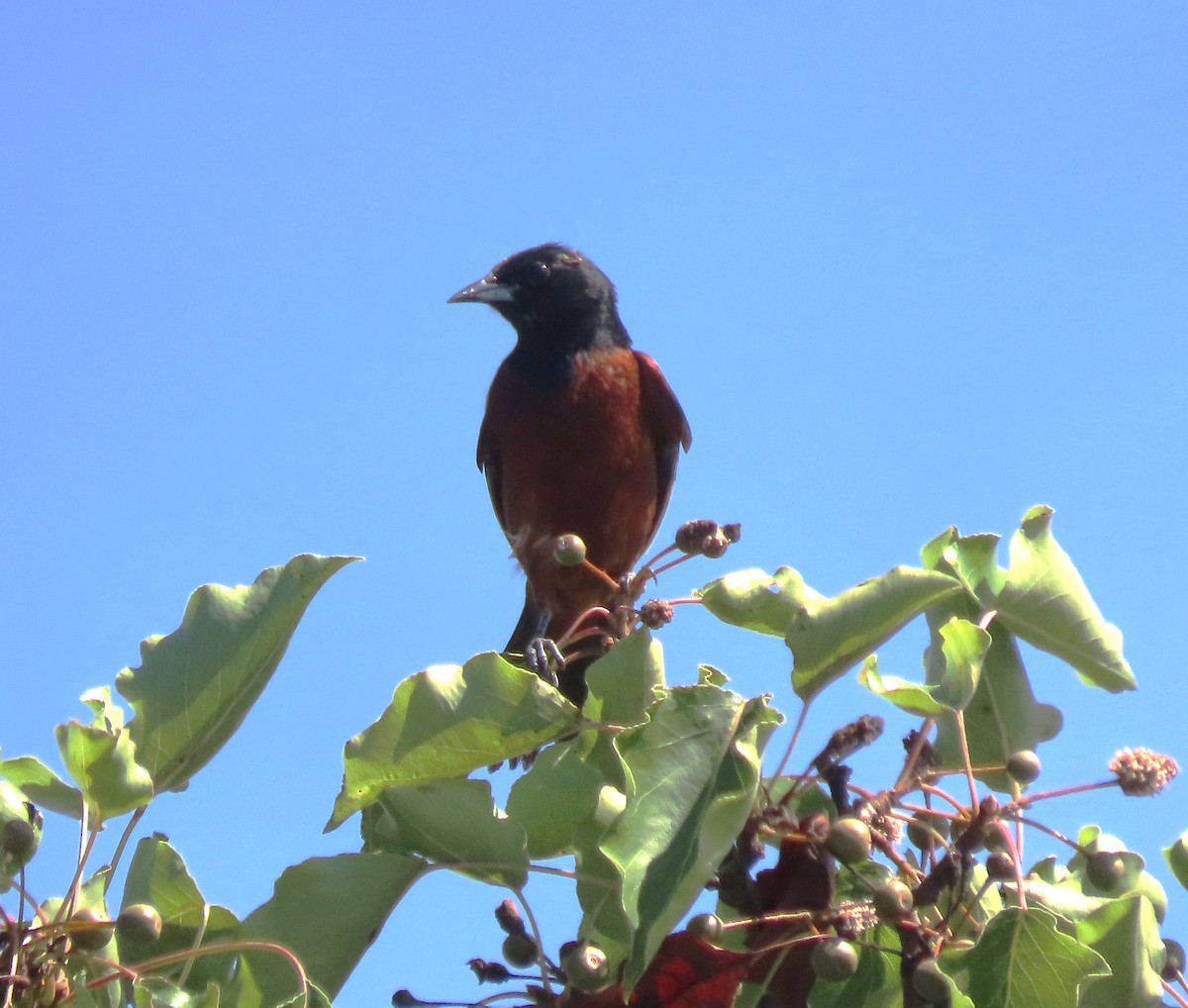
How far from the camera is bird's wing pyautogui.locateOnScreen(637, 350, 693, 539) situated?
499cm

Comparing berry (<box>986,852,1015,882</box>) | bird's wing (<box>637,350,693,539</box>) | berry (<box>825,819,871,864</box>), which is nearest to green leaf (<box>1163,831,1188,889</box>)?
berry (<box>986,852,1015,882</box>)

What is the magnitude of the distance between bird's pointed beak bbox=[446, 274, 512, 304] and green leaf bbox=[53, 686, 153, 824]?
3.98 m

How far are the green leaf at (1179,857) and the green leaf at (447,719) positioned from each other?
0.87 meters

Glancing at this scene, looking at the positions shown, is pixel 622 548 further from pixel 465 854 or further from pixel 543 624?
pixel 465 854

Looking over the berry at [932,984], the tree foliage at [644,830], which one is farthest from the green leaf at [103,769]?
the berry at [932,984]

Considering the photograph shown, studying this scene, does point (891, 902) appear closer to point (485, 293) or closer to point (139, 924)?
point (139, 924)

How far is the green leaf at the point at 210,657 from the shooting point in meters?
1.67

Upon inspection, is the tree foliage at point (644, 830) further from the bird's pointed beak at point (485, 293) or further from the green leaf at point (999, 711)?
the bird's pointed beak at point (485, 293)

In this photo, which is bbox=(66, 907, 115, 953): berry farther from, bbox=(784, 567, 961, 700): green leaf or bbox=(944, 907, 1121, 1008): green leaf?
bbox=(944, 907, 1121, 1008): green leaf

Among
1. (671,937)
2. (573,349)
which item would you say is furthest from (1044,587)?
(573,349)

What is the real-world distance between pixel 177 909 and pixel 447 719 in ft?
1.27

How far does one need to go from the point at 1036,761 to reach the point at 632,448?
311 cm

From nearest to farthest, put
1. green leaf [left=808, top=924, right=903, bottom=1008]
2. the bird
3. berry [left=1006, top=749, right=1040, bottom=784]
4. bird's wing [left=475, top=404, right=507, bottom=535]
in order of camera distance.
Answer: green leaf [left=808, top=924, right=903, bottom=1008]
berry [left=1006, top=749, right=1040, bottom=784]
the bird
bird's wing [left=475, top=404, right=507, bottom=535]

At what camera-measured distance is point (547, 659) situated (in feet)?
7.98
